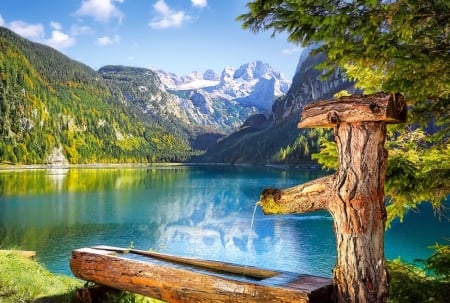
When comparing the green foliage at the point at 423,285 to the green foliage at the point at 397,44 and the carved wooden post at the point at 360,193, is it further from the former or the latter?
the carved wooden post at the point at 360,193

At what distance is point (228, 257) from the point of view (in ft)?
94.5

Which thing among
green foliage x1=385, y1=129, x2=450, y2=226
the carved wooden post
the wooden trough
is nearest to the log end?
the carved wooden post

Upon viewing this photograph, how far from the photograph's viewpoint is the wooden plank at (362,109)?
189 inches

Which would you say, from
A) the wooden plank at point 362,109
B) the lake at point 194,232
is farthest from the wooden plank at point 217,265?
the lake at point 194,232

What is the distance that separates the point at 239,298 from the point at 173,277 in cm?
124

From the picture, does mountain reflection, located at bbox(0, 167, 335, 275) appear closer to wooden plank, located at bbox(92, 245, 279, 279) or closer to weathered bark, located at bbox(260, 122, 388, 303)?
wooden plank, located at bbox(92, 245, 279, 279)

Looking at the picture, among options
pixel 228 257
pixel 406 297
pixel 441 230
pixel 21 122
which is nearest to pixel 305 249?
pixel 228 257

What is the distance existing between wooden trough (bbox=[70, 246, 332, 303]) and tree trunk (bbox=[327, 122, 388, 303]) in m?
0.45

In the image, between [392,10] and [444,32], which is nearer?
[392,10]

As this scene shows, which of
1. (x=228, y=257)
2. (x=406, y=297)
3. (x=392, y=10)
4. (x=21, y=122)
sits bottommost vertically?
(x=228, y=257)

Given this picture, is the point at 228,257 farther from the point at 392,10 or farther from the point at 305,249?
the point at 392,10

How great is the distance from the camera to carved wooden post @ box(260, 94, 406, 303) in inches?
188

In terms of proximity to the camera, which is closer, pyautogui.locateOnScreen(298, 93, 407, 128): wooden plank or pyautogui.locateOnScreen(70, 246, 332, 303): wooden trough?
pyautogui.locateOnScreen(298, 93, 407, 128): wooden plank

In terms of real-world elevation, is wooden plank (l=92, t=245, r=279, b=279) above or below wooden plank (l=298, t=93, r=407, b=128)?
below
